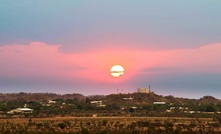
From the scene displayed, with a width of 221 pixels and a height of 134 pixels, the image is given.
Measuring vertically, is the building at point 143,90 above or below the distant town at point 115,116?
above

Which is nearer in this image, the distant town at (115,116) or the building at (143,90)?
the distant town at (115,116)

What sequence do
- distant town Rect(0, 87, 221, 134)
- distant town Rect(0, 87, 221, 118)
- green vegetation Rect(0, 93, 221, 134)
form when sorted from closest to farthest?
green vegetation Rect(0, 93, 221, 134)
distant town Rect(0, 87, 221, 134)
distant town Rect(0, 87, 221, 118)

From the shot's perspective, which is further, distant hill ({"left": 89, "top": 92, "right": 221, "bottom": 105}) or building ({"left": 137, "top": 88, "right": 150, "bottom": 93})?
building ({"left": 137, "top": 88, "right": 150, "bottom": 93})

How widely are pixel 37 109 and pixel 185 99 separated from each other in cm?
8401

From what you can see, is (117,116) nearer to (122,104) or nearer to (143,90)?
(122,104)

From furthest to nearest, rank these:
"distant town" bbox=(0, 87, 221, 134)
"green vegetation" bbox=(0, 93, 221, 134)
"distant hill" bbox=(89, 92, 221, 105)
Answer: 1. "distant hill" bbox=(89, 92, 221, 105)
2. "distant town" bbox=(0, 87, 221, 134)
3. "green vegetation" bbox=(0, 93, 221, 134)

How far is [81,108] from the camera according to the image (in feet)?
376

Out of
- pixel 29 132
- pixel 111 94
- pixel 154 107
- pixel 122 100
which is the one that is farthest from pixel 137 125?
pixel 111 94

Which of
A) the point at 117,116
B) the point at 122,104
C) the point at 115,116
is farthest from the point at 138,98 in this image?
the point at 115,116

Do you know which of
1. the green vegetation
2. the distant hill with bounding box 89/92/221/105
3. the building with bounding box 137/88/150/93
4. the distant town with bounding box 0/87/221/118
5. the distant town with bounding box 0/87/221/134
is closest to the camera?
the green vegetation

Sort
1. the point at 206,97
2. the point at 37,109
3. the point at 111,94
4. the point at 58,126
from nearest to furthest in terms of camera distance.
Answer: the point at 58,126, the point at 37,109, the point at 111,94, the point at 206,97

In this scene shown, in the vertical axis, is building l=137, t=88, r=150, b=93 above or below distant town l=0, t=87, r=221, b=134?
above

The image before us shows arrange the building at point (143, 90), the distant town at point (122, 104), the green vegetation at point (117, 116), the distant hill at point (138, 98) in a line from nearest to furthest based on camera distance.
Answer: the green vegetation at point (117, 116) < the distant town at point (122, 104) < the distant hill at point (138, 98) < the building at point (143, 90)

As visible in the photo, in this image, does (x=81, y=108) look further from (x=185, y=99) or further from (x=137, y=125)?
(x=185, y=99)
